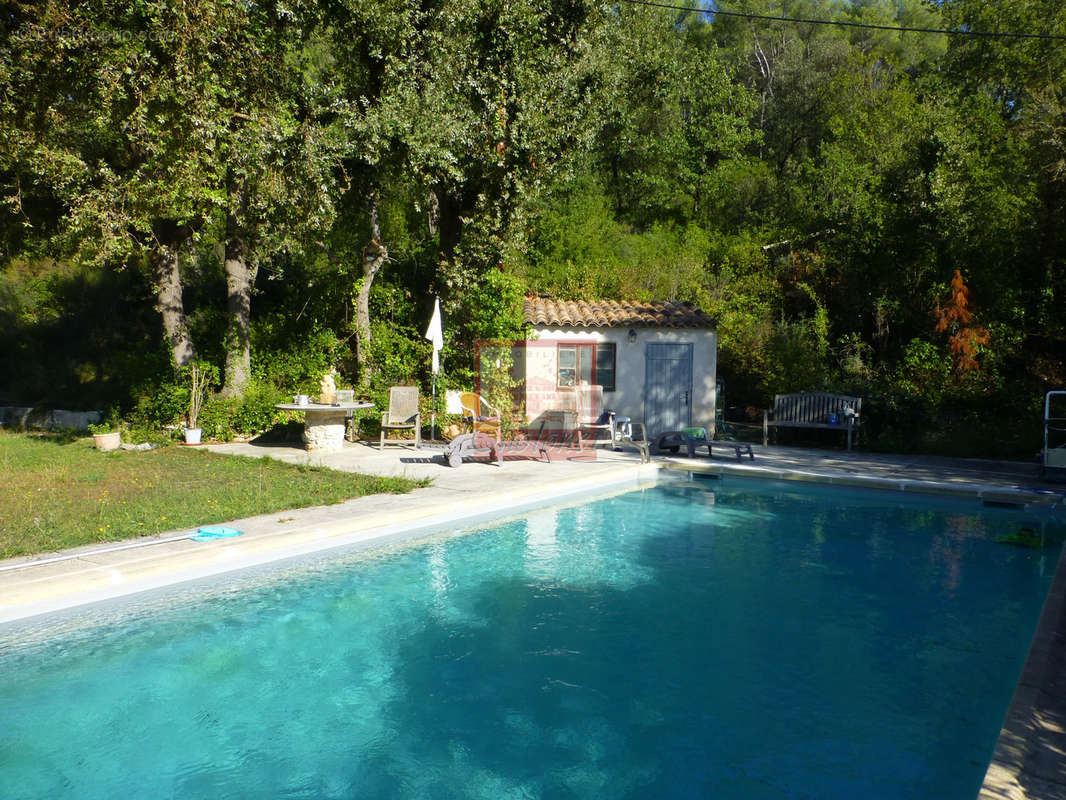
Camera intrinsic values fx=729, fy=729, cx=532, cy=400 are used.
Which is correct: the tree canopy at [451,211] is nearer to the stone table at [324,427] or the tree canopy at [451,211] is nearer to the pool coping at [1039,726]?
the stone table at [324,427]

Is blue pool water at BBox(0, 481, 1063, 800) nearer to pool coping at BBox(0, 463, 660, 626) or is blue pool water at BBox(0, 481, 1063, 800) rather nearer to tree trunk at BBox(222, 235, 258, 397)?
pool coping at BBox(0, 463, 660, 626)

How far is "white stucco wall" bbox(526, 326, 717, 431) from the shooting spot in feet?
50.4

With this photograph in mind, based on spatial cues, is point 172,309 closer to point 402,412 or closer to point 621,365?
point 402,412

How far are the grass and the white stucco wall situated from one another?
591 centimetres

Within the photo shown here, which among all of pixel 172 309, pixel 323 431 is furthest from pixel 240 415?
pixel 172 309

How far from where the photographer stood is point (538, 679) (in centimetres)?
533

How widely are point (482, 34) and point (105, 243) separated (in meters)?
8.48

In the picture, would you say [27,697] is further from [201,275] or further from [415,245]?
[201,275]

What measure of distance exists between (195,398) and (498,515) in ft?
25.3

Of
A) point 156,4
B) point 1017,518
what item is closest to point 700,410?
point 1017,518

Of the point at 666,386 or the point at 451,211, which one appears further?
the point at 451,211

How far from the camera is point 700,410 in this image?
52.4 feet

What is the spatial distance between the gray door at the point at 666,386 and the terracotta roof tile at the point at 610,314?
1.95ft

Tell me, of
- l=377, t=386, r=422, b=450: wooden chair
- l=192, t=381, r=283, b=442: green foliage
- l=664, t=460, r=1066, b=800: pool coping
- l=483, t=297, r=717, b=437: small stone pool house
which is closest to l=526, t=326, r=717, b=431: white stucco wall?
l=483, t=297, r=717, b=437: small stone pool house
